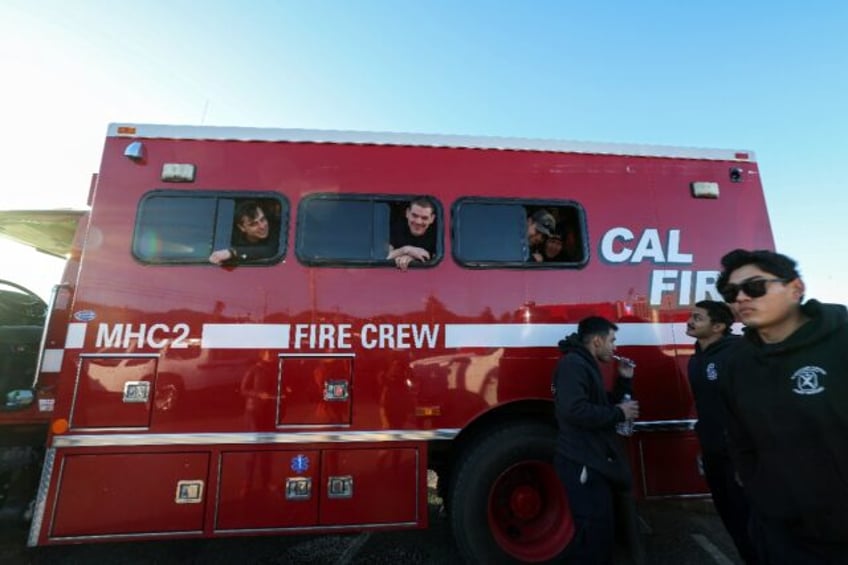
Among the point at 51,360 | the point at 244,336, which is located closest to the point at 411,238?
the point at 244,336

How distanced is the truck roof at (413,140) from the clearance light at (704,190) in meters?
0.27

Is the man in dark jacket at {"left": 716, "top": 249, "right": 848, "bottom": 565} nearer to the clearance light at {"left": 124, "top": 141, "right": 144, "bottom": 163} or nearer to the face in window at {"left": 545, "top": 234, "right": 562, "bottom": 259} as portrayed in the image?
the face in window at {"left": 545, "top": 234, "right": 562, "bottom": 259}

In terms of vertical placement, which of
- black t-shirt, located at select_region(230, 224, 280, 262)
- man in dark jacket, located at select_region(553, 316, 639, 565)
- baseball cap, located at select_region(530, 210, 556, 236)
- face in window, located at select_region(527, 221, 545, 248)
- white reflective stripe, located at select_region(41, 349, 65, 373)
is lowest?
man in dark jacket, located at select_region(553, 316, 639, 565)

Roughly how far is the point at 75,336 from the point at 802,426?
13.6 ft

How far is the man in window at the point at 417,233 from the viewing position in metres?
3.59

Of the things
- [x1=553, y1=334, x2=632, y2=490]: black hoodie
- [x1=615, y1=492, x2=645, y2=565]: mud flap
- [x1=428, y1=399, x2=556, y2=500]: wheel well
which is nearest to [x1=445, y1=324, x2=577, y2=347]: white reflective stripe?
[x1=428, y1=399, x2=556, y2=500]: wheel well

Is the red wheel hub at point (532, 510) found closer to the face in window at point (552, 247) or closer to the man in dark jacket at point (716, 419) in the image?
the man in dark jacket at point (716, 419)

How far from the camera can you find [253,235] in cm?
352

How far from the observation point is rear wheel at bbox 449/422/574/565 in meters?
3.34

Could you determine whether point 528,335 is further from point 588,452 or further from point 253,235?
point 253,235

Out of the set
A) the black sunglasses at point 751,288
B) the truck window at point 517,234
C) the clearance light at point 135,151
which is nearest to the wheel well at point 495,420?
the truck window at point 517,234

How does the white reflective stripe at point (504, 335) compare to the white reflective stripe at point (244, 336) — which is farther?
the white reflective stripe at point (504, 335)

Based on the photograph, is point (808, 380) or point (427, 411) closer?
point (808, 380)

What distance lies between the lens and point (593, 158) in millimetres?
3945
